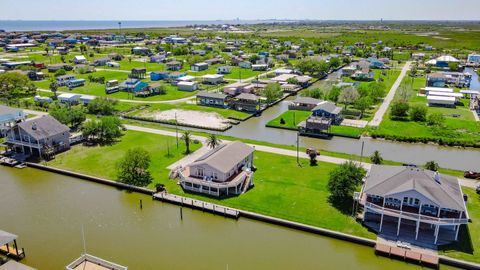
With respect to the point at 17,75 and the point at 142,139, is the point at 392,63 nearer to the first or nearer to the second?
the point at 142,139

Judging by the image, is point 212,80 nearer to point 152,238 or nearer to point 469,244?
point 152,238

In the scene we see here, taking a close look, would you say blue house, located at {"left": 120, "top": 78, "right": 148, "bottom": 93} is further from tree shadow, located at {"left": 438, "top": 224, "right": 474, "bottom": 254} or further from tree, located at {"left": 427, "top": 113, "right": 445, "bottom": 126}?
tree shadow, located at {"left": 438, "top": 224, "right": 474, "bottom": 254}

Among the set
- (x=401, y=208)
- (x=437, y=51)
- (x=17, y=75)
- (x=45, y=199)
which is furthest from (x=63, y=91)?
(x=437, y=51)

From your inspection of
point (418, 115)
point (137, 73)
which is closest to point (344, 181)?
point (418, 115)

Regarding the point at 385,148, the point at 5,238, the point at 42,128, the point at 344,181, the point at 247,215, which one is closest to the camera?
the point at 5,238

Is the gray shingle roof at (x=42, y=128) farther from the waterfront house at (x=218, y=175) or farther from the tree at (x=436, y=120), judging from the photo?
the tree at (x=436, y=120)

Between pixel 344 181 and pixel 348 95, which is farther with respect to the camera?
pixel 348 95

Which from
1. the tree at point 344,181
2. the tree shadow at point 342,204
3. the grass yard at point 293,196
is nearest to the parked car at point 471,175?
the tree at point 344,181

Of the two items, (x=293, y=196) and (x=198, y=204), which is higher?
(x=293, y=196)
